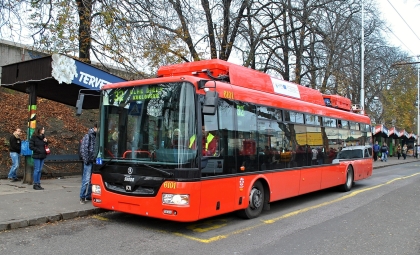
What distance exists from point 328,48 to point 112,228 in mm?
17988

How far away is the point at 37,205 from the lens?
822cm

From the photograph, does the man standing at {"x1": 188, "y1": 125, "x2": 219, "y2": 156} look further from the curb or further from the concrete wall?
the concrete wall

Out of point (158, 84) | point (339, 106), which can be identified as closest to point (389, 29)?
point (339, 106)

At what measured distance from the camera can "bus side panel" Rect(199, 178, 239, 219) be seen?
6.49 meters

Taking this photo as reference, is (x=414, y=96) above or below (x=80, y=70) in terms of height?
above

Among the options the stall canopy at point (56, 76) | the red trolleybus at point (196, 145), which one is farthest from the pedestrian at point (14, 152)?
the red trolleybus at point (196, 145)

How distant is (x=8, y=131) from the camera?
47.6 feet

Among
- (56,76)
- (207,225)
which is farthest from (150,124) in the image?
(56,76)

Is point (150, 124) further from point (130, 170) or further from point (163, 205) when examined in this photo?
point (163, 205)

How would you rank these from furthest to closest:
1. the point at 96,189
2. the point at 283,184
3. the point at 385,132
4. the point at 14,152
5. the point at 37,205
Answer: the point at 385,132 → the point at 14,152 → the point at 283,184 → the point at 37,205 → the point at 96,189

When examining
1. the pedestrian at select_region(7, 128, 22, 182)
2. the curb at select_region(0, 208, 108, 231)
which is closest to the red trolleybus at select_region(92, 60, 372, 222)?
the curb at select_region(0, 208, 108, 231)

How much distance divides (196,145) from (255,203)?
8.16 feet

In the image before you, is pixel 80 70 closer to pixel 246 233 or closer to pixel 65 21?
pixel 65 21

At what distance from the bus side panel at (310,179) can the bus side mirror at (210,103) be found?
14.7 feet
